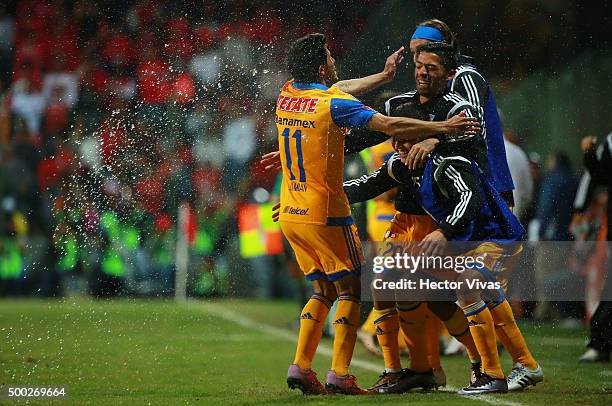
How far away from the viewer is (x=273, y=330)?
10.9 meters

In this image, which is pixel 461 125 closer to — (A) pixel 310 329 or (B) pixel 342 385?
(A) pixel 310 329

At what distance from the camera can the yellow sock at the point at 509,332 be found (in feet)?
19.4

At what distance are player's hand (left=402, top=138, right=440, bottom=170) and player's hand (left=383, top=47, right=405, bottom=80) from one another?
0.79 meters

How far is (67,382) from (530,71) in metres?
5.43

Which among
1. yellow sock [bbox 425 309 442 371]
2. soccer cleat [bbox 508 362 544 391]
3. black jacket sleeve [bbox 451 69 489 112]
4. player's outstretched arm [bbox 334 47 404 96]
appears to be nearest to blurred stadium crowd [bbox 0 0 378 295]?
player's outstretched arm [bbox 334 47 404 96]

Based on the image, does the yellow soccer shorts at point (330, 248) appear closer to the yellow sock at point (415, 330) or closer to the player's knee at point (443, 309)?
the yellow sock at point (415, 330)

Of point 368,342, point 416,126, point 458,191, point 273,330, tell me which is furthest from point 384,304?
point 273,330

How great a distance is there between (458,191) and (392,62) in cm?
102

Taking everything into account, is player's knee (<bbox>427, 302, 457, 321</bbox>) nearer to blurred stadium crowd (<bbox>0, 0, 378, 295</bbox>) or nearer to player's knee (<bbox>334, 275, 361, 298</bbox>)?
player's knee (<bbox>334, 275, 361, 298</bbox>)

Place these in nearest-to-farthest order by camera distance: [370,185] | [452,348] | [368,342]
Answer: [370,185], [368,342], [452,348]

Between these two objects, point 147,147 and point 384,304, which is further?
point 147,147

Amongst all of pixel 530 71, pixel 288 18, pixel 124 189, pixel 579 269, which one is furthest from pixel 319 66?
pixel 124 189

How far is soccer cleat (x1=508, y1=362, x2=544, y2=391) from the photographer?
233 inches

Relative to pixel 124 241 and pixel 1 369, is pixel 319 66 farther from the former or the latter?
pixel 124 241
